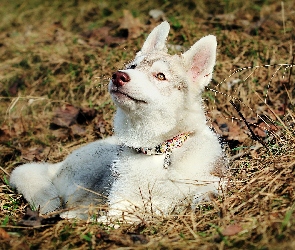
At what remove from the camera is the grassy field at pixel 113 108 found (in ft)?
10.6

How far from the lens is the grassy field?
323 centimetres

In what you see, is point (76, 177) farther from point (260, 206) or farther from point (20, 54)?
point (20, 54)

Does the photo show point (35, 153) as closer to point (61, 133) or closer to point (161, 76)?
point (61, 133)

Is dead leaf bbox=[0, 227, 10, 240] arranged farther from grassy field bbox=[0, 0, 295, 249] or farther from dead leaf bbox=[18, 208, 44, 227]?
dead leaf bbox=[18, 208, 44, 227]

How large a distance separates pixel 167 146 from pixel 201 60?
28.8 inches

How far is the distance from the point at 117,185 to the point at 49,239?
0.74 m

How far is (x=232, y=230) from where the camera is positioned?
3.07 meters

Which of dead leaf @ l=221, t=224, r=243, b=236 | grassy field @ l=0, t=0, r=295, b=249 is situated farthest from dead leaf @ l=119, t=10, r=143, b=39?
dead leaf @ l=221, t=224, r=243, b=236

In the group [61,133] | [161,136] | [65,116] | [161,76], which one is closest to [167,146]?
[161,136]

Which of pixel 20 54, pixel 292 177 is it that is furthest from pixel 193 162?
pixel 20 54

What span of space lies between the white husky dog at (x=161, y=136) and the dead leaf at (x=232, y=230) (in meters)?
0.59

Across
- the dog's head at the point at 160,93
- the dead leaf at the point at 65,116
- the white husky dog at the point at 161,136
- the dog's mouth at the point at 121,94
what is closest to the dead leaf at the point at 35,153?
the dead leaf at the point at 65,116

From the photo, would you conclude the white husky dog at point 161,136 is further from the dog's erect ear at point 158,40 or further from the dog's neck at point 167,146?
the dog's erect ear at point 158,40

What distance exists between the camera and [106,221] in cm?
372
